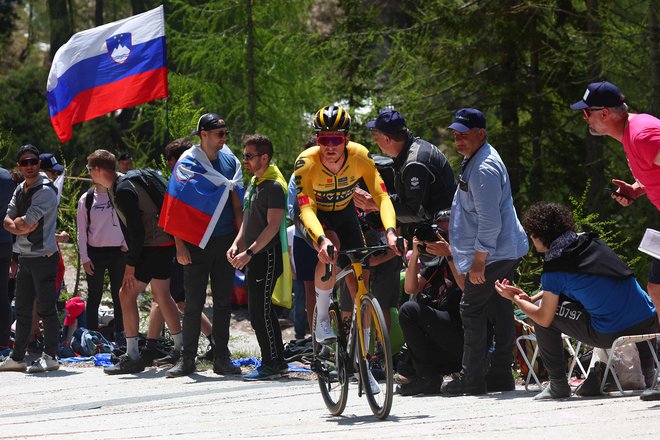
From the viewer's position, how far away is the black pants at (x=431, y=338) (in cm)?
844

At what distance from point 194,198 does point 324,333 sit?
2594mm

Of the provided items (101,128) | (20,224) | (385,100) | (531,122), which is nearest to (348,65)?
(385,100)

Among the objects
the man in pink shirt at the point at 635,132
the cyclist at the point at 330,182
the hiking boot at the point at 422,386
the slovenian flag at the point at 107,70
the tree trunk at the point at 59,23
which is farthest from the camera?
the tree trunk at the point at 59,23

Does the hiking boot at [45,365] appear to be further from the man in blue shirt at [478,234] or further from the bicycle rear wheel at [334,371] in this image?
the man in blue shirt at [478,234]

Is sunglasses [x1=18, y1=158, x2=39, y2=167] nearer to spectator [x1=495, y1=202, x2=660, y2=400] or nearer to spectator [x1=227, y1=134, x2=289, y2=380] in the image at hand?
spectator [x1=227, y1=134, x2=289, y2=380]

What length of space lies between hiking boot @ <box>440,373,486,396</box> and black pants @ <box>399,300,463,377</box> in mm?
215

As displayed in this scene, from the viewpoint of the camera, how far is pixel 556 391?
7684mm

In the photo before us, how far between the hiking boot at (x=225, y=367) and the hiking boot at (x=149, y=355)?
0.97 m

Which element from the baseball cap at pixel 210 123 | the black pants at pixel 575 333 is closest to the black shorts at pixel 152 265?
the baseball cap at pixel 210 123

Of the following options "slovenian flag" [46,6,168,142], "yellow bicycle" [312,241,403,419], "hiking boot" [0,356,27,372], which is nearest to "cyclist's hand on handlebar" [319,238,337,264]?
"yellow bicycle" [312,241,403,419]

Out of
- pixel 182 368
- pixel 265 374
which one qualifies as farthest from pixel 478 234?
pixel 182 368

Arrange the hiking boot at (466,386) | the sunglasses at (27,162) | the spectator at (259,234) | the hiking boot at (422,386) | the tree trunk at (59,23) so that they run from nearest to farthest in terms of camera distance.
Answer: the hiking boot at (466,386) → the hiking boot at (422,386) → the spectator at (259,234) → the sunglasses at (27,162) → the tree trunk at (59,23)

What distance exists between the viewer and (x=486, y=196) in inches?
313

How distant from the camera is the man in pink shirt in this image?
22.7 feet
